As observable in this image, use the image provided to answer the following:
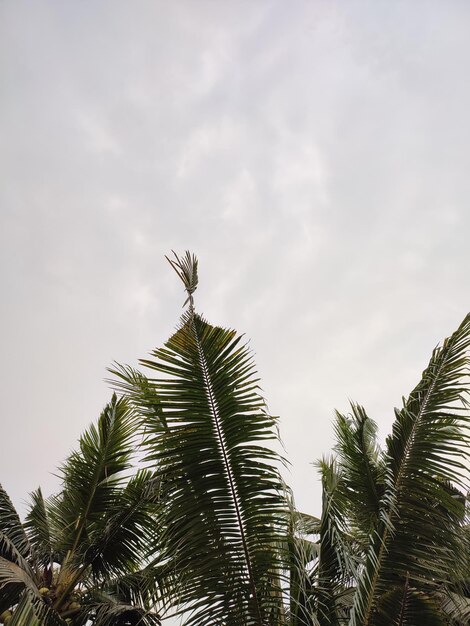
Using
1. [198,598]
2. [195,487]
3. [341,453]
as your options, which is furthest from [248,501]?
[341,453]

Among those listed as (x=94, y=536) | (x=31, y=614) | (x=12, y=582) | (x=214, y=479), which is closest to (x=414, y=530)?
(x=214, y=479)

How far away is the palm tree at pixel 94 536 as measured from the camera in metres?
6.55

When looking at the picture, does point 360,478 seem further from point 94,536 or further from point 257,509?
point 94,536

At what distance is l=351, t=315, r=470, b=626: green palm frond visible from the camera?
4.21 meters

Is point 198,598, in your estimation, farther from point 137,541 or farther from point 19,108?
point 19,108

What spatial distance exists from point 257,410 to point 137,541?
3.56m

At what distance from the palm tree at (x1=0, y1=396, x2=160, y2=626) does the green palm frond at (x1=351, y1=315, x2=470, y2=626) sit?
113 inches

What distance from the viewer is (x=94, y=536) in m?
7.00

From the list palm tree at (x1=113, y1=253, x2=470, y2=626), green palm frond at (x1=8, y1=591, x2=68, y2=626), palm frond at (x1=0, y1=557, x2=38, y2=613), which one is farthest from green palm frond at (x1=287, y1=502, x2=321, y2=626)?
palm frond at (x1=0, y1=557, x2=38, y2=613)

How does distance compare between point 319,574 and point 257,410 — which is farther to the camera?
point 319,574

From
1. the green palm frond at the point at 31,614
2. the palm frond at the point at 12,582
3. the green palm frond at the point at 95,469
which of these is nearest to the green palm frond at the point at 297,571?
the green palm frond at the point at 31,614

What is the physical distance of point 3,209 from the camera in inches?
590

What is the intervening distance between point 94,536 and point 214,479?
3.51m

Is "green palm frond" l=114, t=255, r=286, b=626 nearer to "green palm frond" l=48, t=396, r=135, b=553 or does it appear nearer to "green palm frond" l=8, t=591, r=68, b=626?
"green palm frond" l=8, t=591, r=68, b=626
